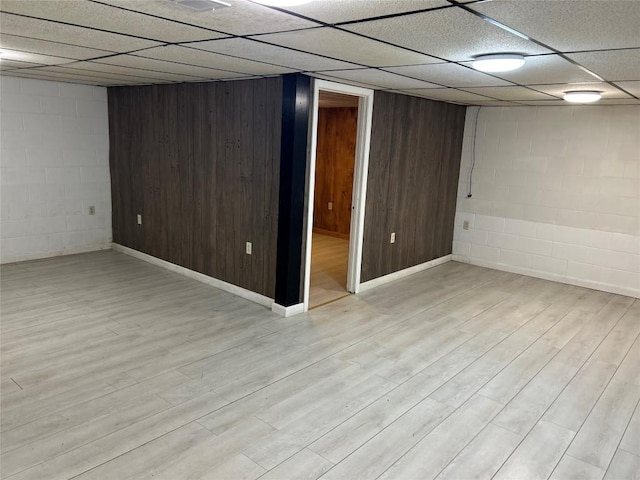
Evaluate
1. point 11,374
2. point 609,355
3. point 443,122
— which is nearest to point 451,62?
point 609,355

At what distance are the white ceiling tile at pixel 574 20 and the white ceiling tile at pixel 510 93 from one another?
1812 millimetres

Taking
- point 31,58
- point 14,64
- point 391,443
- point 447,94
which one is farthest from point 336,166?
point 391,443

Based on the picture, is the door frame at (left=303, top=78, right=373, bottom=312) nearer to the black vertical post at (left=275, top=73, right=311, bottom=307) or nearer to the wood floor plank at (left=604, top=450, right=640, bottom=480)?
the black vertical post at (left=275, top=73, right=311, bottom=307)

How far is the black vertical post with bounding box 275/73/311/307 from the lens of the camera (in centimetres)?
389

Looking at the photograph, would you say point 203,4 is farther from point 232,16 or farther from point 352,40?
point 352,40

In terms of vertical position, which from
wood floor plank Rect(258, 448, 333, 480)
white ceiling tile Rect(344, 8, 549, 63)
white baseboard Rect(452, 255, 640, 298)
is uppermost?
white ceiling tile Rect(344, 8, 549, 63)

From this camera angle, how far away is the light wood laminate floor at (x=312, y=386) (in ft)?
7.64

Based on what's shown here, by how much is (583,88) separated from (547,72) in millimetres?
941

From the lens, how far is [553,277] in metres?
5.68

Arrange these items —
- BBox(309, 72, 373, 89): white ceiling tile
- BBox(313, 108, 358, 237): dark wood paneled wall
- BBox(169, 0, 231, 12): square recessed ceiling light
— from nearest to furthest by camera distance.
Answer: BBox(169, 0, 231, 12): square recessed ceiling light < BBox(309, 72, 373, 89): white ceiling tile < BBox(313, 108, 358, 237): dark wood paneled wall

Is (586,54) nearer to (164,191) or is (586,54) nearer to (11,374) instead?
(11,374)

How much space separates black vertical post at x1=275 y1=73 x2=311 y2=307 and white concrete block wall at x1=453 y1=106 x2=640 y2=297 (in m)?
3.03

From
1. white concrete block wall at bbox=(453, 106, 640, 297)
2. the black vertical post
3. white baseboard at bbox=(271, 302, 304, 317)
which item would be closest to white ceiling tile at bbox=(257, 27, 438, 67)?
the black vertical post

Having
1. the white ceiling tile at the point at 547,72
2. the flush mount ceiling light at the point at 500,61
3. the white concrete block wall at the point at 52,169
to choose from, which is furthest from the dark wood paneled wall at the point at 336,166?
the flush mount ceiling light at the point at 500,61
